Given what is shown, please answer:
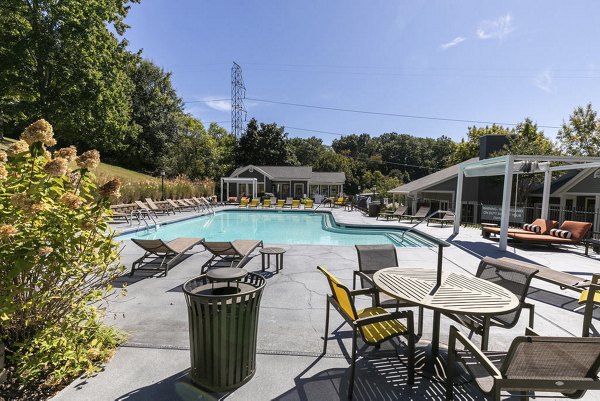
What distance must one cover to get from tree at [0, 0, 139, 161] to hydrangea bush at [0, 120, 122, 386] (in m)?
19.4

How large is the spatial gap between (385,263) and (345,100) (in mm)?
35615

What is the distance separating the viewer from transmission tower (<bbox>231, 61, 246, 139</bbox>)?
4978cm

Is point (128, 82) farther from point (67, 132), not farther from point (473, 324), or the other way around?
point (473, 324)

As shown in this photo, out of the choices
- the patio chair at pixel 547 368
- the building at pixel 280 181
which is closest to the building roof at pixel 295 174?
the building at pixel 280 181

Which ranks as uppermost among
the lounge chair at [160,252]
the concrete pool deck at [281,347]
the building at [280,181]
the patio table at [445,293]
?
the building at [280,181]

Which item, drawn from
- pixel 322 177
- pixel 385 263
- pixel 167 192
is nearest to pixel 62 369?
pixel 385 263

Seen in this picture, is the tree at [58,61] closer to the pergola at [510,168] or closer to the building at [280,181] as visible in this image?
the building at [280,181]

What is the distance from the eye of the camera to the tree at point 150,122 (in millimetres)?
33750

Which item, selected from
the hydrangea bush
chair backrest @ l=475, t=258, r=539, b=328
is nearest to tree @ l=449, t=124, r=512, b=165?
chair backrest @ l=475, t=258, r=539, b=328

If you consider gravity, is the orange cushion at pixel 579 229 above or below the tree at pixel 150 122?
below

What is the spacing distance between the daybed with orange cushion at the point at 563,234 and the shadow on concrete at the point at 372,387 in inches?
313

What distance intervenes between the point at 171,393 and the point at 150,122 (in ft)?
121

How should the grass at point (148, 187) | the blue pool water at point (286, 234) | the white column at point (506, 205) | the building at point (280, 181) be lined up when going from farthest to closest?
the building at point (280, 181) < the grass at point (148, 187) < the blue pool water at point (286, 234) < the white column at point (506, 205)

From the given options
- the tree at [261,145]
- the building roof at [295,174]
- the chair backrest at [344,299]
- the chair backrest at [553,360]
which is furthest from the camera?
the tree at [261,145]
